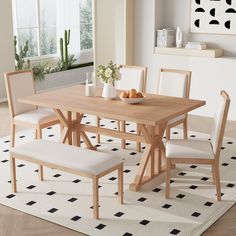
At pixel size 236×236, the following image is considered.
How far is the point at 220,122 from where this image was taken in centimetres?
402

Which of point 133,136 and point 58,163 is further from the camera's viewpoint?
point 133,136

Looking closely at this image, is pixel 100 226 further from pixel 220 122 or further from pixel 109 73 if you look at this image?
pixel 109 73

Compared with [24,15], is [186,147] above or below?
below

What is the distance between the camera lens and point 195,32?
274 inches

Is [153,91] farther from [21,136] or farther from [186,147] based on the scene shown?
[186,147]

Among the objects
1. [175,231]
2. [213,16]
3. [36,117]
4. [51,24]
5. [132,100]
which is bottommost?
[175,231]

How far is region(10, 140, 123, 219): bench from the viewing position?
A: 12.3ft

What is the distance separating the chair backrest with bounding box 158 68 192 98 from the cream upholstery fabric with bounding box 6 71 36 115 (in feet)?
4.86

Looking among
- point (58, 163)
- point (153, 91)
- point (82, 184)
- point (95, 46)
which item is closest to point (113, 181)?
point (82, 184)

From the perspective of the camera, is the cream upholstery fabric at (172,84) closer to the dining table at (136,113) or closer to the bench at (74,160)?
the dining table at (136,113)

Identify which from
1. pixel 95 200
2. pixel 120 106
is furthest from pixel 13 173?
pixel 120 106

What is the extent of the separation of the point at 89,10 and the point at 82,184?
631 cm

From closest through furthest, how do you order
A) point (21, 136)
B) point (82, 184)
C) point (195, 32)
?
A: point (82, 184) → point (21, 136) → point (195, 32)

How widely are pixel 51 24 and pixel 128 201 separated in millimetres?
6031
